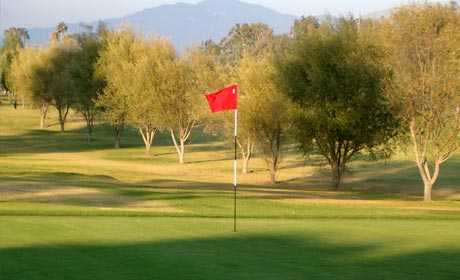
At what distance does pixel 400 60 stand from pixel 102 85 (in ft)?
161

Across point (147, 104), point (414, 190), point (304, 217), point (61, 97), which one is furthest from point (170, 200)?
point (61, 97)

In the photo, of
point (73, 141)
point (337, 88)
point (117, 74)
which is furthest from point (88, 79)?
point (337, 88)

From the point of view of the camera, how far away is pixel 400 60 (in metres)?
41.6

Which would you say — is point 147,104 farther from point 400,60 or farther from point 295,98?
point 400,60

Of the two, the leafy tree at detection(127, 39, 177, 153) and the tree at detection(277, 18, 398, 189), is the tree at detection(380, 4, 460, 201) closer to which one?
the tree at detection(277, 18, 398, 189)

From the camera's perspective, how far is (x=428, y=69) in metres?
41.1

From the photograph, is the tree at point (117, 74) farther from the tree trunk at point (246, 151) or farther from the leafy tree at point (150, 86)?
the tree trunk at point (246, 151)

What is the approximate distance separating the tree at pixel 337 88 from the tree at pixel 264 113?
534 cm

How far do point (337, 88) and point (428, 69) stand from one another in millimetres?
6838

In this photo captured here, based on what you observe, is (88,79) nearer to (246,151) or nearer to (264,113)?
(246,151)

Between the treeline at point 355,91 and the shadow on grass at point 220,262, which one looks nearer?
the shadow on grass at point 220,262

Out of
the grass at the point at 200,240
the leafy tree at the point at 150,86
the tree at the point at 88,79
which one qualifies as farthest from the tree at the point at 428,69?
the tree at the point at 88,79

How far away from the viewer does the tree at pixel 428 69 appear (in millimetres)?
40469

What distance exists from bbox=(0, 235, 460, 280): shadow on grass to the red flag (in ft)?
14.1
